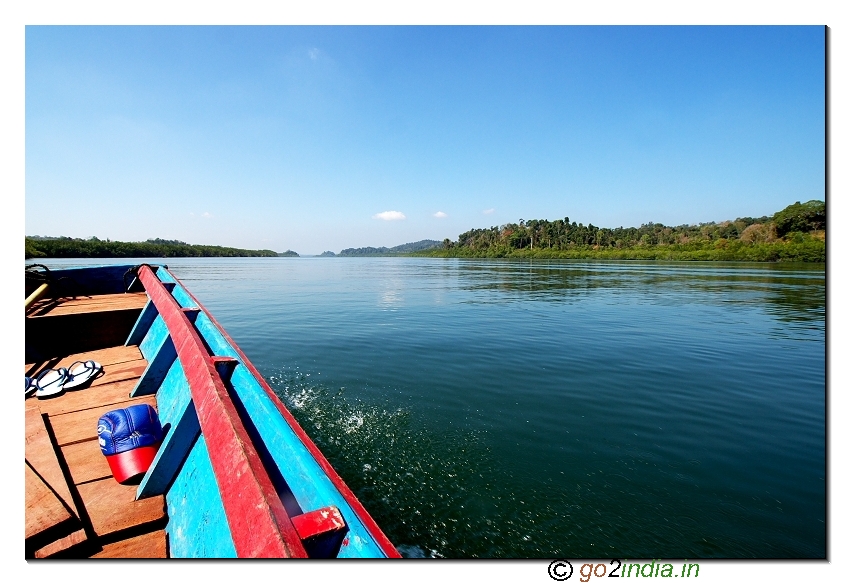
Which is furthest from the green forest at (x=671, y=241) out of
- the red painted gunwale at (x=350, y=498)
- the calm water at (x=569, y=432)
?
the red painted gunwale at (x=350, y=498)

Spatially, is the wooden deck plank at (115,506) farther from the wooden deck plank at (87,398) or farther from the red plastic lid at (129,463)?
the wooden deck plank at (87,398)

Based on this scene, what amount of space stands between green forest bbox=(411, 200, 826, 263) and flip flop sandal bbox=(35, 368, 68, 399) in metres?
14.0

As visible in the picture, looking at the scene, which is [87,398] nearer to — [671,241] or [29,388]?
[29,388]

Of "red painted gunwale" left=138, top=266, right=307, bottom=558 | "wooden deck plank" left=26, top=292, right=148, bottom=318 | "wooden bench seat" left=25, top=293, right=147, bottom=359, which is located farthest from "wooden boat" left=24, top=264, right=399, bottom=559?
"wooden deck plank" left=26, top=292, right=148, bottom=318

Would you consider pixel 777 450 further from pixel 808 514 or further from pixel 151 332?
pixel 151 332

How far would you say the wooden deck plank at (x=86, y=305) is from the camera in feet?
17.6

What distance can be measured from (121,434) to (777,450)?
663cm

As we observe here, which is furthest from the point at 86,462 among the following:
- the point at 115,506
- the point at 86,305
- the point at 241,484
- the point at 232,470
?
the point at 86,305

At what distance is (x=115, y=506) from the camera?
94.7 inches

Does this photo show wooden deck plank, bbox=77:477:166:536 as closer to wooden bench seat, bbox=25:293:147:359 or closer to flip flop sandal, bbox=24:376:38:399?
flip flop sandal, bbox=24:376:38:399

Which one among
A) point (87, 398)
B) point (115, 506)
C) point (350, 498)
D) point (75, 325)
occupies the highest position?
point (75, 325)

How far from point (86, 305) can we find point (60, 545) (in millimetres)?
5411

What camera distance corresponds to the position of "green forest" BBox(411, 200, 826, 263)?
46906 millimetres

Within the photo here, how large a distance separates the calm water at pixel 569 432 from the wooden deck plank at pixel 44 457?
2.22 meters
